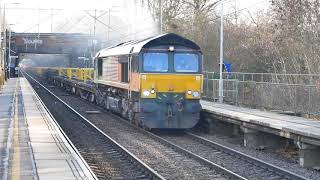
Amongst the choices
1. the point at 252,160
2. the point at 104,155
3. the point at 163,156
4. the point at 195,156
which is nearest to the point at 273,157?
the point at 252,160

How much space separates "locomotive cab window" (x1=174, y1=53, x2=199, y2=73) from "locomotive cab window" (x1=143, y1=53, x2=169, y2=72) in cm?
34

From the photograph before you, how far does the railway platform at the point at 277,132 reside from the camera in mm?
13766

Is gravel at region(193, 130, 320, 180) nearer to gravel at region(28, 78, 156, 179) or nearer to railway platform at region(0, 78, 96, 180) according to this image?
gravel at region(28, 78, 156, 179)

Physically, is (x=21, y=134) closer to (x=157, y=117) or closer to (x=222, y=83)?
(x=157, y=117)

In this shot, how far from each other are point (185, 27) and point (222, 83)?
1114 cm

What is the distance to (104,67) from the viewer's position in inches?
1093

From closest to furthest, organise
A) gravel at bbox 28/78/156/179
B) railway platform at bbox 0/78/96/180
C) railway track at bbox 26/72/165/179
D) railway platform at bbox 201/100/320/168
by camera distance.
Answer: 1. railway platform at bbox 0/78/96/180
2. railway track at bbox 26/72/165/179
3. gravel at bbox 28/78/156/179
4. railway platform at bbox 201/100/320/168

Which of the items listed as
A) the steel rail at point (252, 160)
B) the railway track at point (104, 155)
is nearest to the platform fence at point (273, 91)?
the steel rail at point (252, 160)

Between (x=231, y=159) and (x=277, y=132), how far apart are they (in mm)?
1432

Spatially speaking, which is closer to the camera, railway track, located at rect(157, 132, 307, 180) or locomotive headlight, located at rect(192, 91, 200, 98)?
railway track, located at rect(157, 132, 307, 180)

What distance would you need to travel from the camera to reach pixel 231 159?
14875mm

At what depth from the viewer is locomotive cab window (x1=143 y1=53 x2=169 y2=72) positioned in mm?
19922

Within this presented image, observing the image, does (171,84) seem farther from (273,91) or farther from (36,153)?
(36,153)

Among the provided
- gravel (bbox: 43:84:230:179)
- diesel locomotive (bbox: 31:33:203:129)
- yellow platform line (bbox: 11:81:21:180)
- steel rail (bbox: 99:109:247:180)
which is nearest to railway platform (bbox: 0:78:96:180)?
yellow platform line (bbox: 11:81:21:180)
